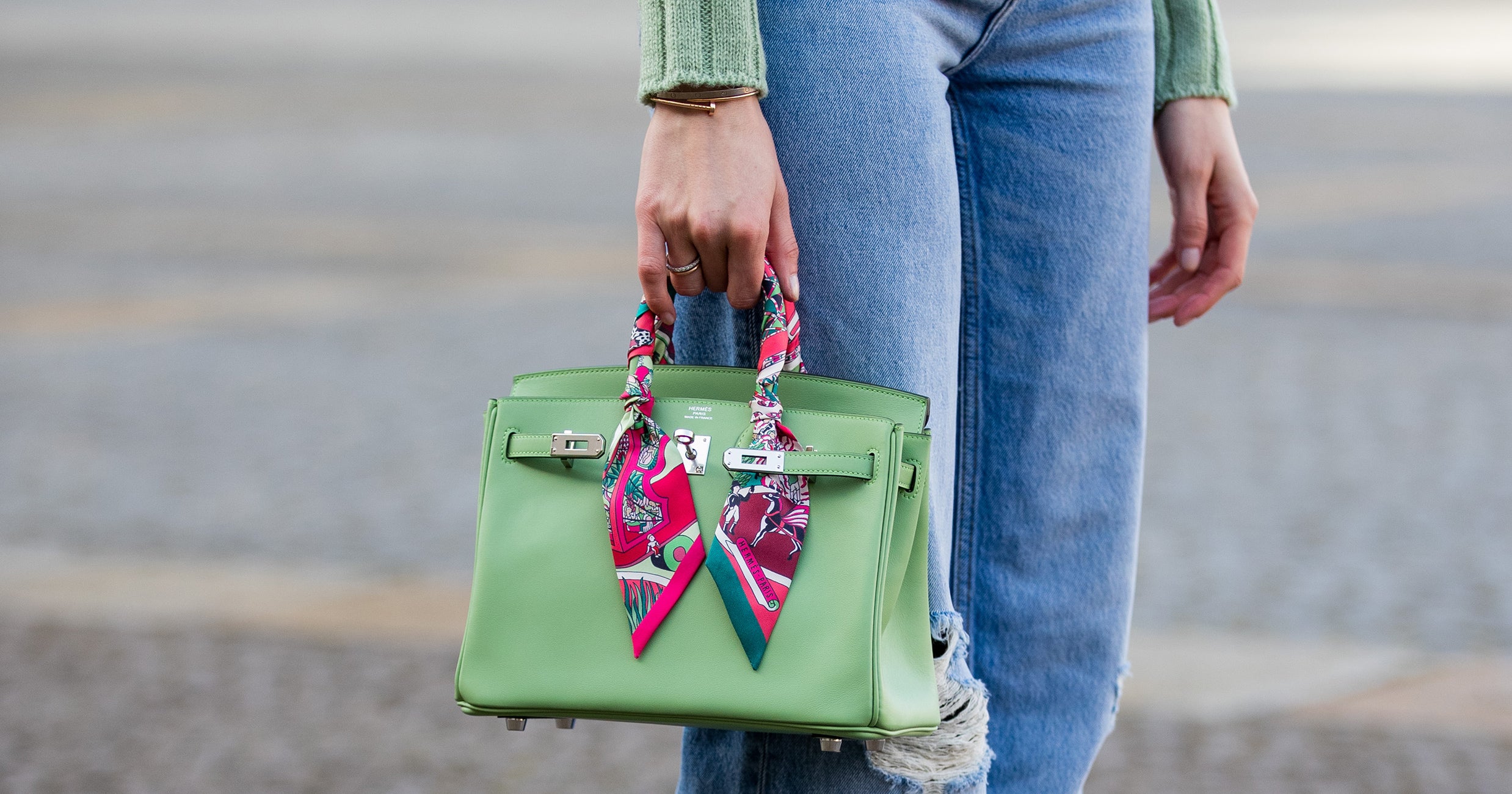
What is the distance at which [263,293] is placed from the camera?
634 centimetres

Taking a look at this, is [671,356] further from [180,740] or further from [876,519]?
[180,740]

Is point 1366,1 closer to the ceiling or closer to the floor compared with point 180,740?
closer to the ceiling

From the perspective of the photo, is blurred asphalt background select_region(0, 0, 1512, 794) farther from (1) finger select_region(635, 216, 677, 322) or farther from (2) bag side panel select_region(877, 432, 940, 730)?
(1) finger select_region(635, 216, 677, 322)

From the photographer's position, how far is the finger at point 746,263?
129 cm

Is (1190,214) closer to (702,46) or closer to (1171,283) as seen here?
(1171,283)

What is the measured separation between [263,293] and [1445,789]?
201 inches

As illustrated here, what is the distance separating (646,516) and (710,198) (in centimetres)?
28

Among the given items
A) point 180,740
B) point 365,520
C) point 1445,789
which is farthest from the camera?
point 365,520

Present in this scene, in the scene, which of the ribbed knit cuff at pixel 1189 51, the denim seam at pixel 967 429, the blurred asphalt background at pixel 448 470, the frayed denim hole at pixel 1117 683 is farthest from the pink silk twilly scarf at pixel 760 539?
the blurred asphalt background at pixel 448 470

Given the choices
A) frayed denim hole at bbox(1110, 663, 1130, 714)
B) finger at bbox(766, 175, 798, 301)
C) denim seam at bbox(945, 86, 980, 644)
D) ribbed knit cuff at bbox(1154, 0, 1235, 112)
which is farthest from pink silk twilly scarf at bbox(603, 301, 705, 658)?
ribbed knit cuff at bbox(1154, 0, 1235, 112)

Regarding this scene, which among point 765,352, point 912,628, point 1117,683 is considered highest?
point 765,352

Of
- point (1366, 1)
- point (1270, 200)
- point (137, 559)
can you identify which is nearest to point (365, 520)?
point (137, 559)

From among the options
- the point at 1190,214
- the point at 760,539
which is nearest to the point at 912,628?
the point at 760,539

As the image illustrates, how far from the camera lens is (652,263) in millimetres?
1321
